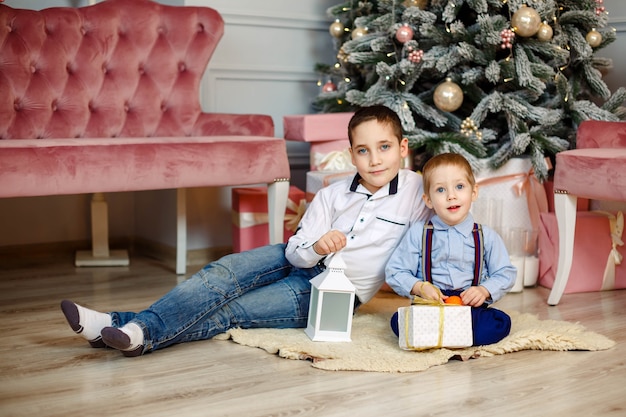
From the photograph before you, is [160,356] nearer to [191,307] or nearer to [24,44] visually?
[191,307]

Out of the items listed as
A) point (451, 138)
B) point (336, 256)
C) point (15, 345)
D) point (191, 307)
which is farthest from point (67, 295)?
point (451, 138)

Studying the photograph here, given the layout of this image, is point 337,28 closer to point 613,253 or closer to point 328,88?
point 328,88

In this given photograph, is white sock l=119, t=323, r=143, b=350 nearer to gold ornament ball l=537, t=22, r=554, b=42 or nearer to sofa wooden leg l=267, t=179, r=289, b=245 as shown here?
sofa wooden leg l=267, t=179, r=289, b=245

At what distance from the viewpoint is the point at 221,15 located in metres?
3.34

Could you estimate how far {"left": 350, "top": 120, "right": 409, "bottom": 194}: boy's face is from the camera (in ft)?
7.02

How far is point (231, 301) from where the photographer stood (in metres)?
2.16

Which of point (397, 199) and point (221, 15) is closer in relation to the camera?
point (397, 199)

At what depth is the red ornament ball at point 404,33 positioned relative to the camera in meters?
2.94

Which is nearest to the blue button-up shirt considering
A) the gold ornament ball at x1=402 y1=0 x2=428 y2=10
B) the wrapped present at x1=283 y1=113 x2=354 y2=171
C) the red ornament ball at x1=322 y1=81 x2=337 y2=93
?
the wrapped present at x1=283 y1=113 x2=354 y2=171

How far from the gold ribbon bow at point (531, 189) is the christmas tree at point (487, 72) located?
0.20 feet

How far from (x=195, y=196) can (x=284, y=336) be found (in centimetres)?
133

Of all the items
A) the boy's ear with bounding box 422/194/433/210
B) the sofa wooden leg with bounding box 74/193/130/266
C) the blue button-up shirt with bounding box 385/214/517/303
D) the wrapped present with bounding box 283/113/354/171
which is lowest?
the sofa wooden leg with bounding box 74/193/130/266

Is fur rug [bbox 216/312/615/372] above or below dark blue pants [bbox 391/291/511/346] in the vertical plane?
below

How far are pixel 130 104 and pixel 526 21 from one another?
4.53 ft
